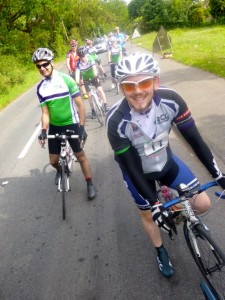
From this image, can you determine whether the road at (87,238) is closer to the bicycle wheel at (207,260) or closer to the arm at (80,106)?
the bicycle wheel at (207,260)

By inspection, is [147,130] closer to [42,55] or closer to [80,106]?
[80,106]

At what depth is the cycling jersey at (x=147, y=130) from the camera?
9.26ft

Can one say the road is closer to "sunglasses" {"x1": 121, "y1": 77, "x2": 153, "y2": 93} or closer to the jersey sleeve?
the jersey sleeve

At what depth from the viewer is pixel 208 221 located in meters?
4.11

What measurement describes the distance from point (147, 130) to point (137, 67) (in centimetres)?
59

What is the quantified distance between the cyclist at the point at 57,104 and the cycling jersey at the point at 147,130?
7.39 ft

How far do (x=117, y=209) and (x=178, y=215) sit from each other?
2.11 m

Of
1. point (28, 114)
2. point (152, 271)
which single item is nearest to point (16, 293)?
point (152, 271)

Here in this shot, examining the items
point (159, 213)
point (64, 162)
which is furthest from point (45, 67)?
point (159, 213)

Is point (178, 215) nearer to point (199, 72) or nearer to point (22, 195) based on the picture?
point (22, 195)

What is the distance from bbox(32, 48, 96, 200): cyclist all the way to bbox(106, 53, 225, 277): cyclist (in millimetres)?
2174

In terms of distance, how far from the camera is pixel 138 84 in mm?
2670

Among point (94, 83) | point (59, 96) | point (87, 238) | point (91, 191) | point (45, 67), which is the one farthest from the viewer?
point (94, 83)

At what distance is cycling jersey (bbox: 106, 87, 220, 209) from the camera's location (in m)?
2.82
